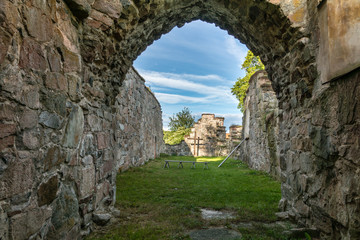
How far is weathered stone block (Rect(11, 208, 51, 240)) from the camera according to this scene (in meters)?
1.62

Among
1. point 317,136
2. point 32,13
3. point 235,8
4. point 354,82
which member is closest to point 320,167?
point 317,136

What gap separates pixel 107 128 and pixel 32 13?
2.13 metres

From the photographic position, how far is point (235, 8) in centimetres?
361

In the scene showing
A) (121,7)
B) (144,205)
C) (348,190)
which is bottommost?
(144,205)

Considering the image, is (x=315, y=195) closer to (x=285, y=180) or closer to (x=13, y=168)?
(x=285, y=180)

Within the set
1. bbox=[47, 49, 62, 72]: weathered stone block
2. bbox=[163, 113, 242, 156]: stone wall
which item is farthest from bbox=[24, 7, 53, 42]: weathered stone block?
bbox=[163, 113, 242, 156]: stone wall

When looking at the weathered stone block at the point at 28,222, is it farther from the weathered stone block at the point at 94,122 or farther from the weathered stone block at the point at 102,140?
the weathered stone block at the point at 102,140

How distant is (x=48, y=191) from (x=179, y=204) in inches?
100

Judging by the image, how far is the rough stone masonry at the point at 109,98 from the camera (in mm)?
1688

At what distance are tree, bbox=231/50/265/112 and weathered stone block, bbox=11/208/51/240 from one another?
17.1 m

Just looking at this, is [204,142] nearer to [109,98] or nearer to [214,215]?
[214,215]

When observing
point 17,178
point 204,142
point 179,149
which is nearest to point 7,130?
point 17,178

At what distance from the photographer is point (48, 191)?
2070 millimetres

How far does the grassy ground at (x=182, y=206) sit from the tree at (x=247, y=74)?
1314cm
